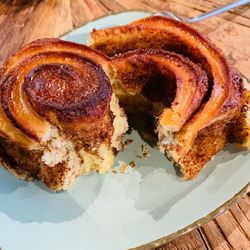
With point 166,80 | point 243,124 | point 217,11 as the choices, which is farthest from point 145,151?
point 217,11

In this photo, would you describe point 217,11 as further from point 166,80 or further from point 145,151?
point 145,151

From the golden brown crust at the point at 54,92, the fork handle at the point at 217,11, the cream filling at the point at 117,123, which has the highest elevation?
the golden brown crust at the point at 54,92

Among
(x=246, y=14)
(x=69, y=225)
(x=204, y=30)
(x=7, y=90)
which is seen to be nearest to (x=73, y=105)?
(x=7, y=90)

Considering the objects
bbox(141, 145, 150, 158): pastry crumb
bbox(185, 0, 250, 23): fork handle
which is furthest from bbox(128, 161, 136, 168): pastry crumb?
bbox(185, 0, 250, 23): fork handle

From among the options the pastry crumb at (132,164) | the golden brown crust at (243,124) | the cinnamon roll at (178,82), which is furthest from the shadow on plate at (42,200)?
the golden brown crust at (243,124)

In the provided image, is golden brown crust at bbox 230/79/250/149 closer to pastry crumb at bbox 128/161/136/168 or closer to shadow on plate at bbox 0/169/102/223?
pastry crumb at bbox 128/161/136/168

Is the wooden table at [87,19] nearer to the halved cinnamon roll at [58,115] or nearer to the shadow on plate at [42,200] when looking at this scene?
the halved cinnamon roll at [58,115]

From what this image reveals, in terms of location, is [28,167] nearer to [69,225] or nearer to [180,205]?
[69,225]
